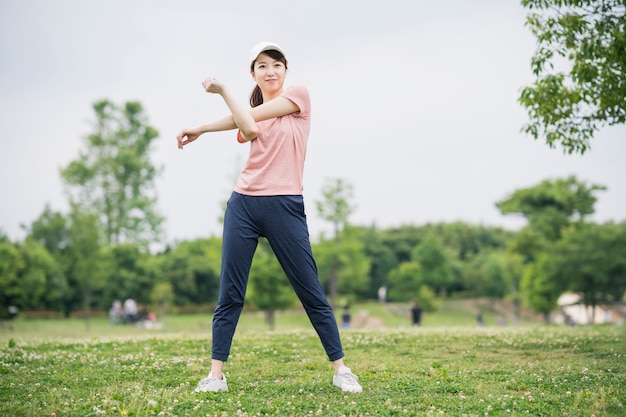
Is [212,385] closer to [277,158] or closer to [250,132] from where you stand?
[277,158]

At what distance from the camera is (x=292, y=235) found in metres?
5.48

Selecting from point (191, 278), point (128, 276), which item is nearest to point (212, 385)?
point (128, 276)

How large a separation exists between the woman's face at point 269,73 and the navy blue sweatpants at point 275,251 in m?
1.13

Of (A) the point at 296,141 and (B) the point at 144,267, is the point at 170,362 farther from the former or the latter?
(B) the point at 144,267

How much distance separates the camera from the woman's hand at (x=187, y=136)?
551 centimetres

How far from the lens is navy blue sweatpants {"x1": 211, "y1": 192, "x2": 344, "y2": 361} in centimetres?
547

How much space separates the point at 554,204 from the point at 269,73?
61958 millimetres

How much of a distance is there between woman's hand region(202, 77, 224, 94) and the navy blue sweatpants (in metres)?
1.00

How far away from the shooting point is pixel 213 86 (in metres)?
5.33

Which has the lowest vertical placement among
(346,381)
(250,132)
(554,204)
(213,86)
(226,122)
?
(346,381)

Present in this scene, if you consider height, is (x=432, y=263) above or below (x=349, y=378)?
above

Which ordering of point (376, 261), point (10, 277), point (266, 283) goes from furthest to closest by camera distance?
point (376, 261) < point (10, 277) < point (266, 283)

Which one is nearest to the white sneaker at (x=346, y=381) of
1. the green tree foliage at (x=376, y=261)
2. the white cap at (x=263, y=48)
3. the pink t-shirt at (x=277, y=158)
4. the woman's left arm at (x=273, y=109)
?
the pink t-shirt at (x=277, y=158)

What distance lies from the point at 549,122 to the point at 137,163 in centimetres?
4993
